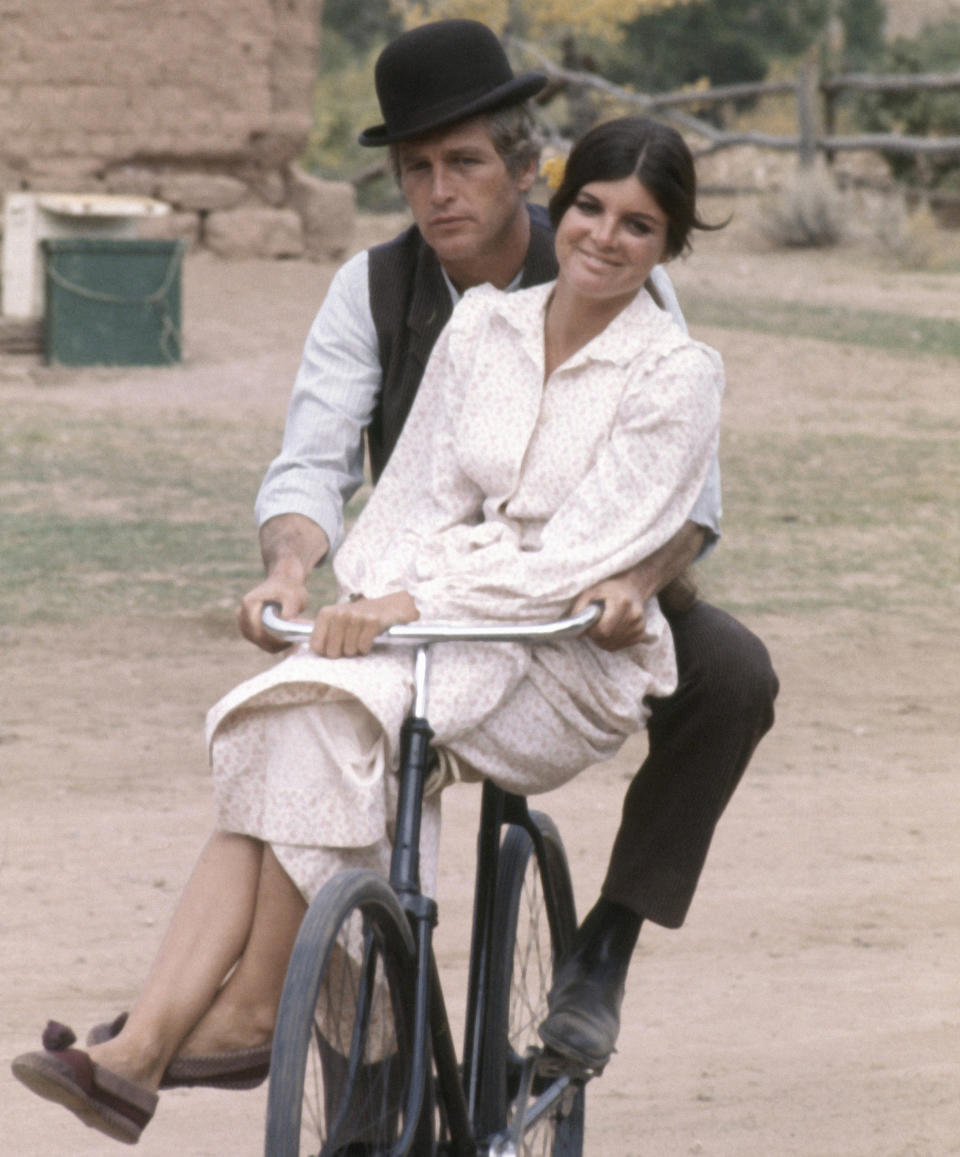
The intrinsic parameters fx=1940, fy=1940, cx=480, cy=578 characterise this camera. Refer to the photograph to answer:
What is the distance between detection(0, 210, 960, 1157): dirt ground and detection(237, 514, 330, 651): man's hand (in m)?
1.07

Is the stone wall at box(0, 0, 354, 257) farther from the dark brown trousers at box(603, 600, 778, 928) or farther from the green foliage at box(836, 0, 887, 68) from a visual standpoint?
the green foliage at box(836, 0, 887, 68)

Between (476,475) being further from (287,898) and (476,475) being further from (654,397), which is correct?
(287,898)

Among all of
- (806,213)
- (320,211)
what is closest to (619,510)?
(320,211)

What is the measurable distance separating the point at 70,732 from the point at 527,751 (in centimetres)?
308

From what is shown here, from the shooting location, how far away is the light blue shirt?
9.55 ft

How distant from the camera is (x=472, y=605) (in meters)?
2.51

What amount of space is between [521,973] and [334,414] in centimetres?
96

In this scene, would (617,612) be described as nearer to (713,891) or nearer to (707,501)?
(707,501)

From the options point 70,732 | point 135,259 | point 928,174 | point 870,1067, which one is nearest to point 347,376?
point 870,1067

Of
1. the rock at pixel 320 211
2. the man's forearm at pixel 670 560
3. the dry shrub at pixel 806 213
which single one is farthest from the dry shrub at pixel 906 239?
the man's forearm at pixel 670 560

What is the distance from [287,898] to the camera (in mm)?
2344

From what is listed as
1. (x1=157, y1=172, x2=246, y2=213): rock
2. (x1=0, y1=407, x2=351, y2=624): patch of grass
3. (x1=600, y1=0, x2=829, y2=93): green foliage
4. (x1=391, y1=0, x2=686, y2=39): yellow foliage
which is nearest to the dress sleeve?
(x1=0, y1=407, x2=351, y2=624): patch of grass

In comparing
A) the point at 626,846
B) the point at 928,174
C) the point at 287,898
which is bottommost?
the point at 928,174

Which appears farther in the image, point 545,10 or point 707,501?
point 545,10
